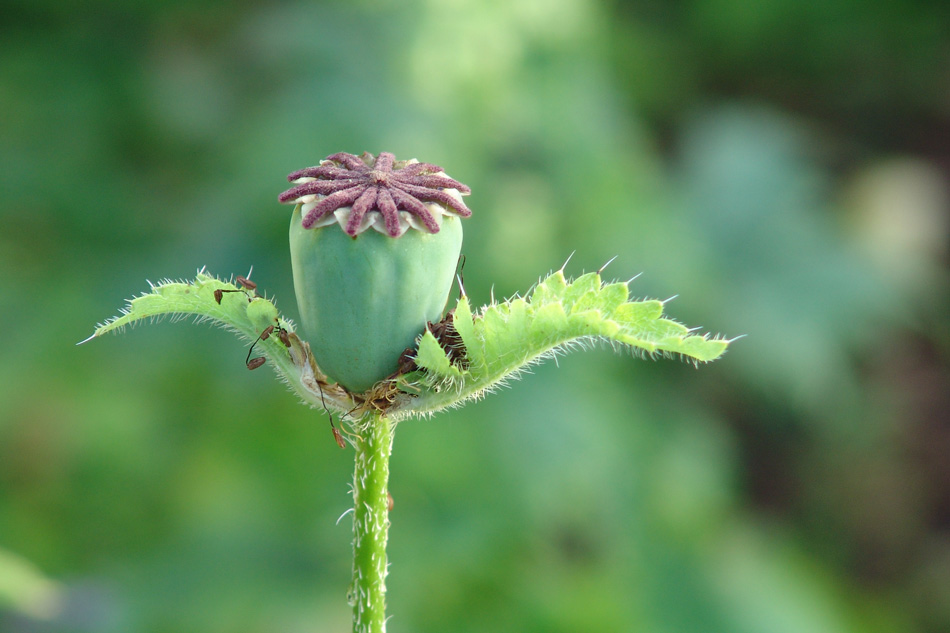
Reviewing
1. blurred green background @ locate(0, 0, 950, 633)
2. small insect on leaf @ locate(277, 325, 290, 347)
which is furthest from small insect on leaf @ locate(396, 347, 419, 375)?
blurred green background @ locate(0, 0, 950, 633)

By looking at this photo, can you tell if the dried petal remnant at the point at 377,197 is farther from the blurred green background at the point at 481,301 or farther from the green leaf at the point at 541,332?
the blurred green background at the point at 481,301

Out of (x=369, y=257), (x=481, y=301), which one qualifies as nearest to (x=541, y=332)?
(x=369, y=257)

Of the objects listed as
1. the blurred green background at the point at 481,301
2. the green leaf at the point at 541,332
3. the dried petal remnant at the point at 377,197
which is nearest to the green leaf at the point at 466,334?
the green leaf at the point at 541,332

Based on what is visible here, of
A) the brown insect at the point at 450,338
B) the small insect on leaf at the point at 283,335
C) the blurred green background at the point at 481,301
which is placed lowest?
the brown insect at the point at 450,338

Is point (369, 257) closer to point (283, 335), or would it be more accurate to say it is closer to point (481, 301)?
point (283, 335)

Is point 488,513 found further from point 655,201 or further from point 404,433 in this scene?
point 655,201

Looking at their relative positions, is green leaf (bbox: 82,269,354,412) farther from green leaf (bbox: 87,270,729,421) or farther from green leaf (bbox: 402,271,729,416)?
green leaf (bbox: 402,271,729,416)
